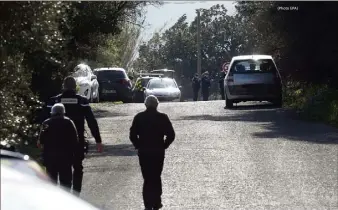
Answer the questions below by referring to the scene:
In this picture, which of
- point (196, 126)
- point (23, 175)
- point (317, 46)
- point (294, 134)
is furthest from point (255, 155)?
point (23, 175)

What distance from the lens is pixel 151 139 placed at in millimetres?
12602

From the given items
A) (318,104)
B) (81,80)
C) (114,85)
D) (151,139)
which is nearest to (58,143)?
(151,139)

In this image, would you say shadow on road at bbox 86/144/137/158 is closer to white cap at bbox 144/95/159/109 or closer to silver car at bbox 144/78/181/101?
white cap at bbox 144/95/159/109

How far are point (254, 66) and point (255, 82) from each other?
2.98ft

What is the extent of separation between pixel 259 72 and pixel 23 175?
27589 mm

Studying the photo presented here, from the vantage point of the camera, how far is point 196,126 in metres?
24.4

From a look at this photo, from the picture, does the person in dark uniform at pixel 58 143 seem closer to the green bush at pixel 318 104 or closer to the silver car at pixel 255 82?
the green bush at pixel 318 104

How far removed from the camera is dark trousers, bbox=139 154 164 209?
1275cm

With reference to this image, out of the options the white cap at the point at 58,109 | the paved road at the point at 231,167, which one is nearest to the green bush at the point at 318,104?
the paved road at the point at 231,167

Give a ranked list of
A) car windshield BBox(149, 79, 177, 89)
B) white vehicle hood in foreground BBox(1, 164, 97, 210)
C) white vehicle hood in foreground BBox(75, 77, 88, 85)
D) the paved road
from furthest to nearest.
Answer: car windshield BBox(149, 79, 177, 89), white vehicle hood in foreground BBox(75, 77, 88, 85), the paved road, white vehicle hood in foreground BBox(1, 164, 97, 210)

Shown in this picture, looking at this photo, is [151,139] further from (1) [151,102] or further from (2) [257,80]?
(2) [257,80]

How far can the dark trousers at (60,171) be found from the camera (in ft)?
39.1

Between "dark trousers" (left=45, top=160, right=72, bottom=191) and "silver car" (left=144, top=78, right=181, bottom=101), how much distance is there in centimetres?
2817

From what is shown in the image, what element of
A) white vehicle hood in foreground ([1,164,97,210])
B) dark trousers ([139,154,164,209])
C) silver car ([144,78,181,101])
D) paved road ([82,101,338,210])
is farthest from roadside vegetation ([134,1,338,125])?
white vehicle hood in foreground ([1,164,97,210])
